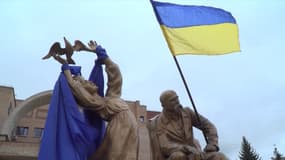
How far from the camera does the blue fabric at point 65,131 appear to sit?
15.8ft

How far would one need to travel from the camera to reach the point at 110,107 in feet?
16.9

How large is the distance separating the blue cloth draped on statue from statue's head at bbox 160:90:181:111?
105cm

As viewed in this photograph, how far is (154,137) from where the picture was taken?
528cm

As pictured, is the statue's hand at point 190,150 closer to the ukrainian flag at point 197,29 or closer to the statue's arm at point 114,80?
the statue's arm at point 114,80

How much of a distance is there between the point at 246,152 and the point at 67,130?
34.0 metres

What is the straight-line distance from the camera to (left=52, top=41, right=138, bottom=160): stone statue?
482cm

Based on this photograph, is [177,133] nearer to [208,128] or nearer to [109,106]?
[208,128]

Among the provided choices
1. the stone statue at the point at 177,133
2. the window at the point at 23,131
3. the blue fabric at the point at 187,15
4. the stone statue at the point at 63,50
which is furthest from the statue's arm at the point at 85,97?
the window at the point at 23,131

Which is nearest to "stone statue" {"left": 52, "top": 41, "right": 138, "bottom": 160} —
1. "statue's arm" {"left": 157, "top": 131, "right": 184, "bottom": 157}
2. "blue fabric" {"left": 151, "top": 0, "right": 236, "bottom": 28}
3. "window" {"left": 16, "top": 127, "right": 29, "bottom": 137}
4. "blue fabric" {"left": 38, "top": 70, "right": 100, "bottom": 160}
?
"blue fabric" {"left": 38, "top": 70, "right": 100, "bottom": 160}

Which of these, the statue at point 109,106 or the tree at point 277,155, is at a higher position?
the statue at point 109,106

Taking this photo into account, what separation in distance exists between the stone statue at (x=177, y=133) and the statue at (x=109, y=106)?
435mm

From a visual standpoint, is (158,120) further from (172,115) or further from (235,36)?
(235,36)

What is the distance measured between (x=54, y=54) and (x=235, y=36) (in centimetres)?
351

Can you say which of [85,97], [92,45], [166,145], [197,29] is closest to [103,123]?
[85,97]
